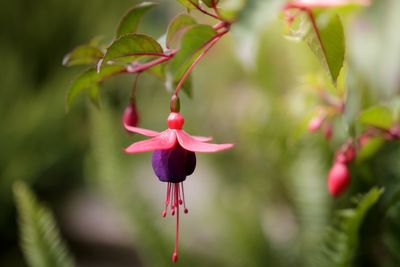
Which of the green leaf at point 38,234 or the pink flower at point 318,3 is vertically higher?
the pink flower at point 318,3

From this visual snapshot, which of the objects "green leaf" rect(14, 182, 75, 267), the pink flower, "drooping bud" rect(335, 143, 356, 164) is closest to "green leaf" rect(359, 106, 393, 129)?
"drooping bud" rect(335, 143, 356, 164)

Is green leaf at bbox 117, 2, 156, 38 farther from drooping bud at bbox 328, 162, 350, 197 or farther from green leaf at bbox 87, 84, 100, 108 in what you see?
drooping bud at bbox 328, 162, 350, 197

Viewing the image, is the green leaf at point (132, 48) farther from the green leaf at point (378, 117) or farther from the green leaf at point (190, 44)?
the green leaf at point (378, 117)

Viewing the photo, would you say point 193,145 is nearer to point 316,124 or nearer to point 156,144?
point 156,144

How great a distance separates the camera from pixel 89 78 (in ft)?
1.15

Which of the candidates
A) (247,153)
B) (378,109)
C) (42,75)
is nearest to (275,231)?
(247,153)

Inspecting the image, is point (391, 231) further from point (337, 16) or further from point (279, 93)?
point (279, 93)

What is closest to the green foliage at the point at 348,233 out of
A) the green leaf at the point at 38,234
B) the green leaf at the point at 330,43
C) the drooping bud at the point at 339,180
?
the drooping bud at the point at 339,180

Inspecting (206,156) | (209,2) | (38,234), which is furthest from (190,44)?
(206,156)

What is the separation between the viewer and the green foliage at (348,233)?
16.5 inches

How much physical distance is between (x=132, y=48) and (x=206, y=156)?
801 millimetres

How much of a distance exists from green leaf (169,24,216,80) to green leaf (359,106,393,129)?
15 centimetres

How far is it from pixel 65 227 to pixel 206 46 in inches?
48.0

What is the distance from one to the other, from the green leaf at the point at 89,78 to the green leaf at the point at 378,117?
18 cm
